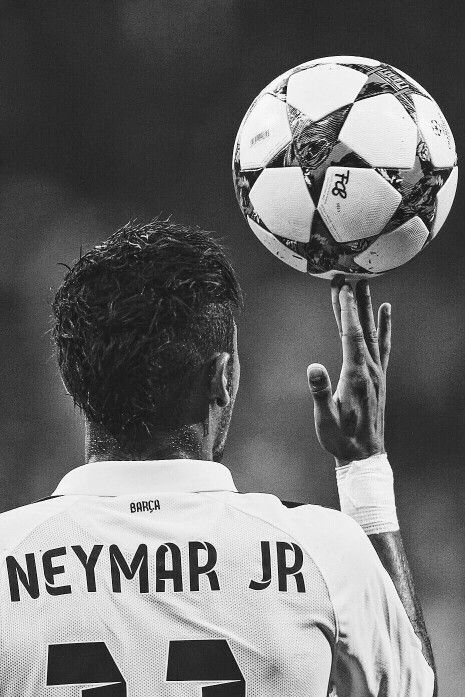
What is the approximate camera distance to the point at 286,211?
3291 mm

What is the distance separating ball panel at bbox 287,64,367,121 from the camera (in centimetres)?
331

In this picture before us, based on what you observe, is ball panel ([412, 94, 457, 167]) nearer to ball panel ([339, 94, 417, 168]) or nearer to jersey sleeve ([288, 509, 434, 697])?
ball panel ([339, 94, 417, 168])

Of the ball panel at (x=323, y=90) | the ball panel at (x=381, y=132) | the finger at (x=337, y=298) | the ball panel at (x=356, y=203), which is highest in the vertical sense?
the ball panel at (x=323, y=90)

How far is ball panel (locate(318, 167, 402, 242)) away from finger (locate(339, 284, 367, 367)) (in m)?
0.63

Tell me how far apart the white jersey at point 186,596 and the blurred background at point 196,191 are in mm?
5248

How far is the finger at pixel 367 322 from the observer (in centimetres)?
238

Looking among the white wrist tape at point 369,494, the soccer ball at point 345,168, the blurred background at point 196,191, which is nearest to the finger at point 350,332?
the white wrist tape at point 369,494

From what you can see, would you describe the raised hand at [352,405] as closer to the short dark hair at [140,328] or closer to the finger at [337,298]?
the finger at [337,298]

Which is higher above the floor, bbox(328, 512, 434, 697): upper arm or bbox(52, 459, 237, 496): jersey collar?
bbox(52, 459, 237, 496): jersey collar

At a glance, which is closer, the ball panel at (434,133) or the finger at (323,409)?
the finger at (323,409)

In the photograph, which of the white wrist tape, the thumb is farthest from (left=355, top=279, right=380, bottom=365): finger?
the white wrist tape

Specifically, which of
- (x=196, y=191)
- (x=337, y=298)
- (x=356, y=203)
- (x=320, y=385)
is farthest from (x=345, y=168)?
(x=196, y=191)

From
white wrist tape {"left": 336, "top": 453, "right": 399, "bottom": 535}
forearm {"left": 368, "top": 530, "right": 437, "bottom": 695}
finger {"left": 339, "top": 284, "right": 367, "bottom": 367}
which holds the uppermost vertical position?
finger {"left": 339, "top": 284, "right": 367, "bottom": 367}

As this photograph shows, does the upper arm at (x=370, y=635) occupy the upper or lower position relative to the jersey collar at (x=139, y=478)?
lower
